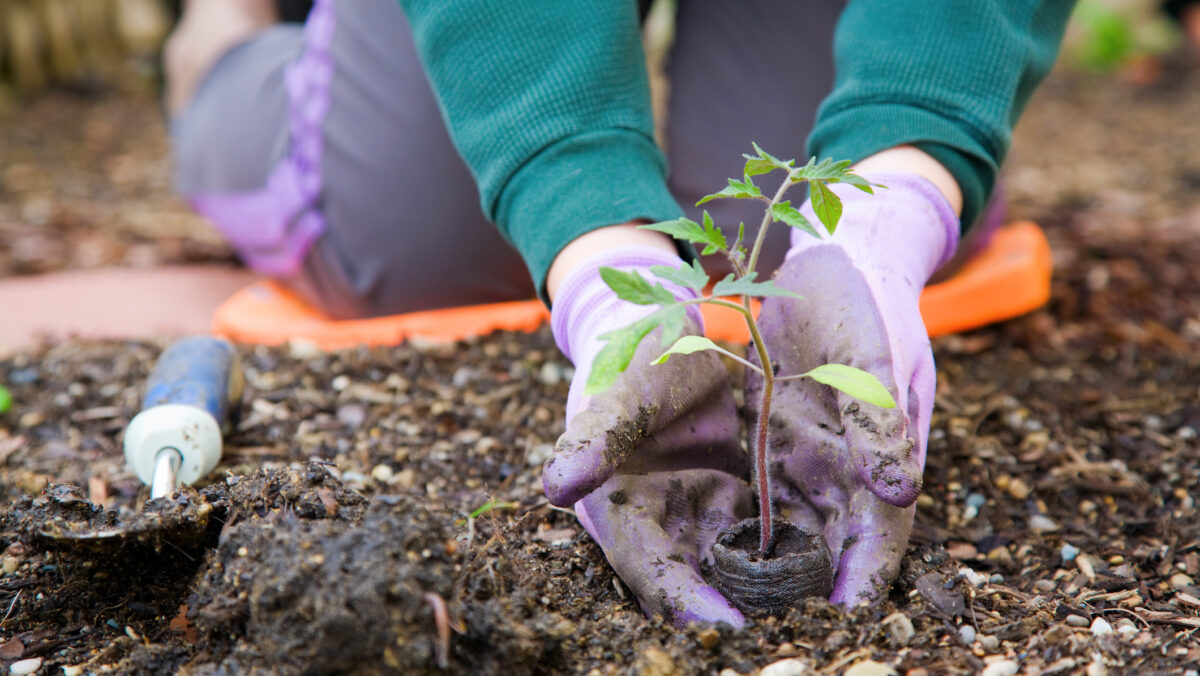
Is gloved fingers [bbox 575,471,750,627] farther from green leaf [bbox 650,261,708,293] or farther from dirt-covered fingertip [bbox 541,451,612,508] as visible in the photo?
green leaf [bbox 650,261,708,293]

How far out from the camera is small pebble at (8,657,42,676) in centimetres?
91

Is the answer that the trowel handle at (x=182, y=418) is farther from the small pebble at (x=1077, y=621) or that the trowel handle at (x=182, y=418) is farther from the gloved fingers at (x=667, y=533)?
the small pebble at (x=1077, y=621)

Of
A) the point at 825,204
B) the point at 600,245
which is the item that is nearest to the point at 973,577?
the point at 825,204

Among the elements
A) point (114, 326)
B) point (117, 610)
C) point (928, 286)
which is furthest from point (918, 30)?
point (114, 326)

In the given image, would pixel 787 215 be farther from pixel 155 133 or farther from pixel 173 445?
pixel 155 133

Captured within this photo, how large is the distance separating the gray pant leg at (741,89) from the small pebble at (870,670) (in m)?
1.14

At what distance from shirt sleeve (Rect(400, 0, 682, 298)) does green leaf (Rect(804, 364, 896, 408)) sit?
438 mm

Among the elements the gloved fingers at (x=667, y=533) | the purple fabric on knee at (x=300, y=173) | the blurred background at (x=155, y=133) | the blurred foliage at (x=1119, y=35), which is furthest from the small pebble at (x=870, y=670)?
the blurred foliage at (x=1119, y=35)

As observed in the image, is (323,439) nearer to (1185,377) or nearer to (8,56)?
(1185,377)

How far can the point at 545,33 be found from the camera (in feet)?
4.12

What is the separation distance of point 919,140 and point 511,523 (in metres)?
0.70

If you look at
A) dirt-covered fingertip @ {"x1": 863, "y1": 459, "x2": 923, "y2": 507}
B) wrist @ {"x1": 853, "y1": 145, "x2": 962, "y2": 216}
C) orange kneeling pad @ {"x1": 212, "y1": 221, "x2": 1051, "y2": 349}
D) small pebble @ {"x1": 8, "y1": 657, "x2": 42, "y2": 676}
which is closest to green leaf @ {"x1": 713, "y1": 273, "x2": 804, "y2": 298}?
dirt-covered fingertip @ {"x1": 863, "y1": 459, "x2": 923, "y2": 507}

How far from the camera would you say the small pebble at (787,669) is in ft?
2.74

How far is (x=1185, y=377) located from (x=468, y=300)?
1.35m
